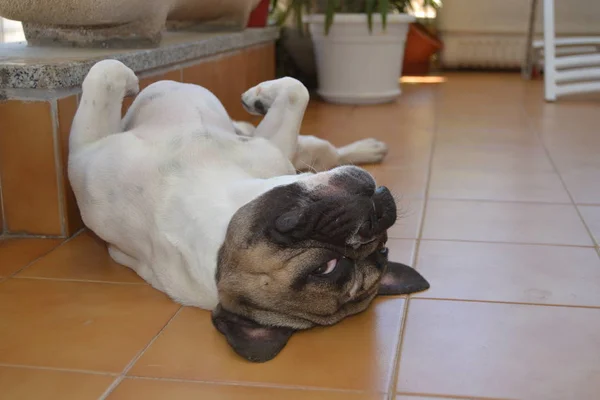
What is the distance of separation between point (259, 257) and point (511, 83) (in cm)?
405

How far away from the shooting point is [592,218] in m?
2.17

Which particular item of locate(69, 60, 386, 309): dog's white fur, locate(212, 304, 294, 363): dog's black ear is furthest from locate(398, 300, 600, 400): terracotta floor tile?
locate(69, 60, 386, 309): dog's white fur

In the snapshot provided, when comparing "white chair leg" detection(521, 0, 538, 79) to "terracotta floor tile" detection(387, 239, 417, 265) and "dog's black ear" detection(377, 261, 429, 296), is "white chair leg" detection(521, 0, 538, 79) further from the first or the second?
"dog's black ear" detection(377, 261, 429, 296)

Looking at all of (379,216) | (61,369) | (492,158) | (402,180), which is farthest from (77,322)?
(492,158)

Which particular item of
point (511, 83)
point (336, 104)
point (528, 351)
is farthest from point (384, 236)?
point (511, 83)

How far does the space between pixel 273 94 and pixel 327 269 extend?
836 millimetres

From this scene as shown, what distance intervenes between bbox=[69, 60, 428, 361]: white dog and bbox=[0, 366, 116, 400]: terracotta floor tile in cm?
24

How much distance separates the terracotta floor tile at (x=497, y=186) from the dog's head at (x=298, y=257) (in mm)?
1064

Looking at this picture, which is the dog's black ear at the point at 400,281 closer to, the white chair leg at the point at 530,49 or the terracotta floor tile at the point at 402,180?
the terracotta floor tile at the point at 402,180

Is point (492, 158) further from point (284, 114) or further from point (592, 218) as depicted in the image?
point (284, 114)

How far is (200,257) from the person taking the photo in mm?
1444

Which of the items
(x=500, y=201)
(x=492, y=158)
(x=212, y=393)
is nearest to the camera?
(x=212, y=393)

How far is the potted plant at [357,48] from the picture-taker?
3.95 metres

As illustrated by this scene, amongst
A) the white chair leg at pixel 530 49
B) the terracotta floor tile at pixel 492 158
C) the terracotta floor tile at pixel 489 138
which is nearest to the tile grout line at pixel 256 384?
the terracotta floor tile at pixel 492 158
